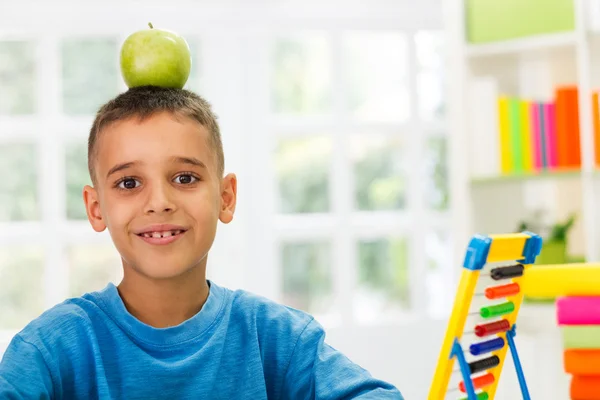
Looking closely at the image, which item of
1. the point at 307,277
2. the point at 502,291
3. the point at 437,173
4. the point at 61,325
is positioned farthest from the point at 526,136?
the point at 61,325

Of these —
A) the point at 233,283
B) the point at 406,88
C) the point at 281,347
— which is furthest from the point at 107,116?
the point at 406,88

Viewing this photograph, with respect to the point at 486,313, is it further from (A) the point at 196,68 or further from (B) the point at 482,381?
(A) the point at 196,68

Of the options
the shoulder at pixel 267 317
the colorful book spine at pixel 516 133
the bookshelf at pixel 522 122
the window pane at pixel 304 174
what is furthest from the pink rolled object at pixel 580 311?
the window pane at pixel 304 174

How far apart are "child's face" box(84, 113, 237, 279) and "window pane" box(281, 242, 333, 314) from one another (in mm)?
2655

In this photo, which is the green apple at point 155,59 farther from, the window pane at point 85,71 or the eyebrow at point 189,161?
the window pane at point 85,71

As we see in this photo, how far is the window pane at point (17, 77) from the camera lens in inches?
146

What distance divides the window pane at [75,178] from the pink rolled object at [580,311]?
278 centimetres

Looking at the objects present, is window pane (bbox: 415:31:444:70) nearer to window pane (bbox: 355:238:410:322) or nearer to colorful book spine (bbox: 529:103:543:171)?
window pane (bbox: 355:238:410:322)

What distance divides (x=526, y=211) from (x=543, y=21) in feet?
2.63

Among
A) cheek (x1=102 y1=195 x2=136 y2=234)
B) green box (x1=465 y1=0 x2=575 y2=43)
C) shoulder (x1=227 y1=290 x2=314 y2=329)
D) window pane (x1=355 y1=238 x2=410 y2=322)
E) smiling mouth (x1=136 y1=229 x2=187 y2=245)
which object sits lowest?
window pane (x1=355 y1=238 x2=410 y2=322)

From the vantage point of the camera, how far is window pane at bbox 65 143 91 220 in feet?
12.1

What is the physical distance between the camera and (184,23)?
12.3 ft

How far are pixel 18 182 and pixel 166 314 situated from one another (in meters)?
2.57

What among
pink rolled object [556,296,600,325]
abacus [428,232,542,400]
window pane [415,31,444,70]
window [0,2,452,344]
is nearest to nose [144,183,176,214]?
abacus [428,232,542,400]
